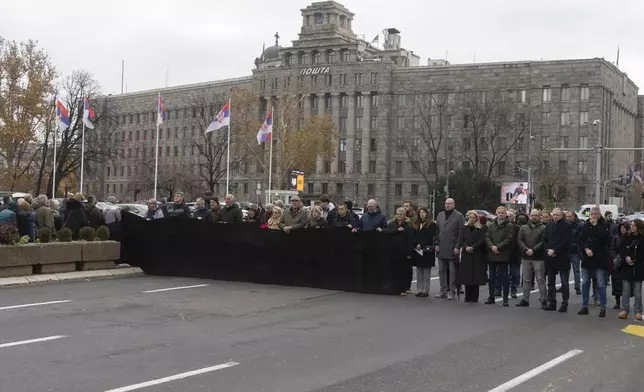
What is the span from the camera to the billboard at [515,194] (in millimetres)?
70062

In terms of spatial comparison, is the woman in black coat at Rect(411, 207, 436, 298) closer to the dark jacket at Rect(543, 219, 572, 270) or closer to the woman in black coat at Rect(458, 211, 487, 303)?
the woman in black coat at Rect(458, 211, 487, 303)

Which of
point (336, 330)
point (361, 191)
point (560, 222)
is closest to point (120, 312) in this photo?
point (336, 330)

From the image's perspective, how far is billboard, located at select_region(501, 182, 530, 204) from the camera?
2758 inches

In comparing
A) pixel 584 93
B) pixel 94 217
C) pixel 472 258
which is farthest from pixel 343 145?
pixel 472 258

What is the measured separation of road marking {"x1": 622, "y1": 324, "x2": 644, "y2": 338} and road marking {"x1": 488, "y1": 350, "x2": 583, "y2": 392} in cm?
230

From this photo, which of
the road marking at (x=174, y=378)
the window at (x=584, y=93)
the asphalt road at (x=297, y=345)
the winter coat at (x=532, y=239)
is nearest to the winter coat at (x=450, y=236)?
the asphalt road at (x=297, y=345)

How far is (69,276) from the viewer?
17.8 metres

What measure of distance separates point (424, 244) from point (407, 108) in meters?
87.9

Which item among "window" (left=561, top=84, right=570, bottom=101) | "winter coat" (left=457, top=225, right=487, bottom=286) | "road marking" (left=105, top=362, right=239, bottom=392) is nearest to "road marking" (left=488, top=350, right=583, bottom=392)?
"road marking" (left=105, top=362, right=239, bottom=392)

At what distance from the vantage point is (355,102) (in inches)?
4232

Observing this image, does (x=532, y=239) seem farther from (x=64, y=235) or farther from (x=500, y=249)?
(x=64, y=235)

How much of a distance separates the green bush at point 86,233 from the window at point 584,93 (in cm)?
8455

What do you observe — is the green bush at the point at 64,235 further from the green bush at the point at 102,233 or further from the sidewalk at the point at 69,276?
the green bush at the point at 102,233

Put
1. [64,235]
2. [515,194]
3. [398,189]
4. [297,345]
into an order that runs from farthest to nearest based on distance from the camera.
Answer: [398,189] < [515,194] < [64,235] < [297,345]
